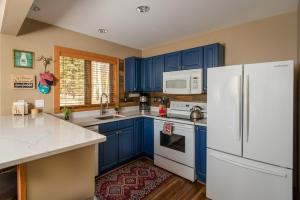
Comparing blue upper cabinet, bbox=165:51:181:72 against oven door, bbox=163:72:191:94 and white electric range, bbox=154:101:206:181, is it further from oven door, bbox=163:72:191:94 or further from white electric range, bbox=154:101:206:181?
white electric range, bbox=154:101:206:181

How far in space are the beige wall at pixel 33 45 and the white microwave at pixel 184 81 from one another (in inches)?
59.1

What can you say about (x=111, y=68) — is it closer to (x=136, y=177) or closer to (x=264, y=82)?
(x=136, y=177)

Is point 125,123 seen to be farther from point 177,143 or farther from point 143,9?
point 143,9

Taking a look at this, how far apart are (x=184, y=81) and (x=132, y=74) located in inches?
46.3

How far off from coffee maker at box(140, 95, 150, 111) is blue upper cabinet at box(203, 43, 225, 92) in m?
1.47

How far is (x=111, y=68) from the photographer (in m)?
3.30

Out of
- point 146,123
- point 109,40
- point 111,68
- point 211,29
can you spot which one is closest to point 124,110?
point 146,123

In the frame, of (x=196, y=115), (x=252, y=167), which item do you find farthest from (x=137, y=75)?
(x=252, y=167)

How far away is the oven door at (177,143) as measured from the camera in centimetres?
236

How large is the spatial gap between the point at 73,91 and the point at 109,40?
1.20 meters

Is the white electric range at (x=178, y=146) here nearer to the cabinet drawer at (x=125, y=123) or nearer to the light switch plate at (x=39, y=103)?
the cabinet drawer at (x=125, y=123)

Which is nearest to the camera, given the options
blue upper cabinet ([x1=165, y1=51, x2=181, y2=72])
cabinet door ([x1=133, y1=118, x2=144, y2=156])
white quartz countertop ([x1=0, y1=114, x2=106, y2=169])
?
white quartz countertop ([x1=0, y1=114, x2=106, y2=169])

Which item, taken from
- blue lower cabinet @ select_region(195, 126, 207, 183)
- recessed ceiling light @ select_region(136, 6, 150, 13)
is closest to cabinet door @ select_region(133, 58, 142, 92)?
recessed ceiling light @ select_region(136, 6, 150, 13)

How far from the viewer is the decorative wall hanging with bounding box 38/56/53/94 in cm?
234
